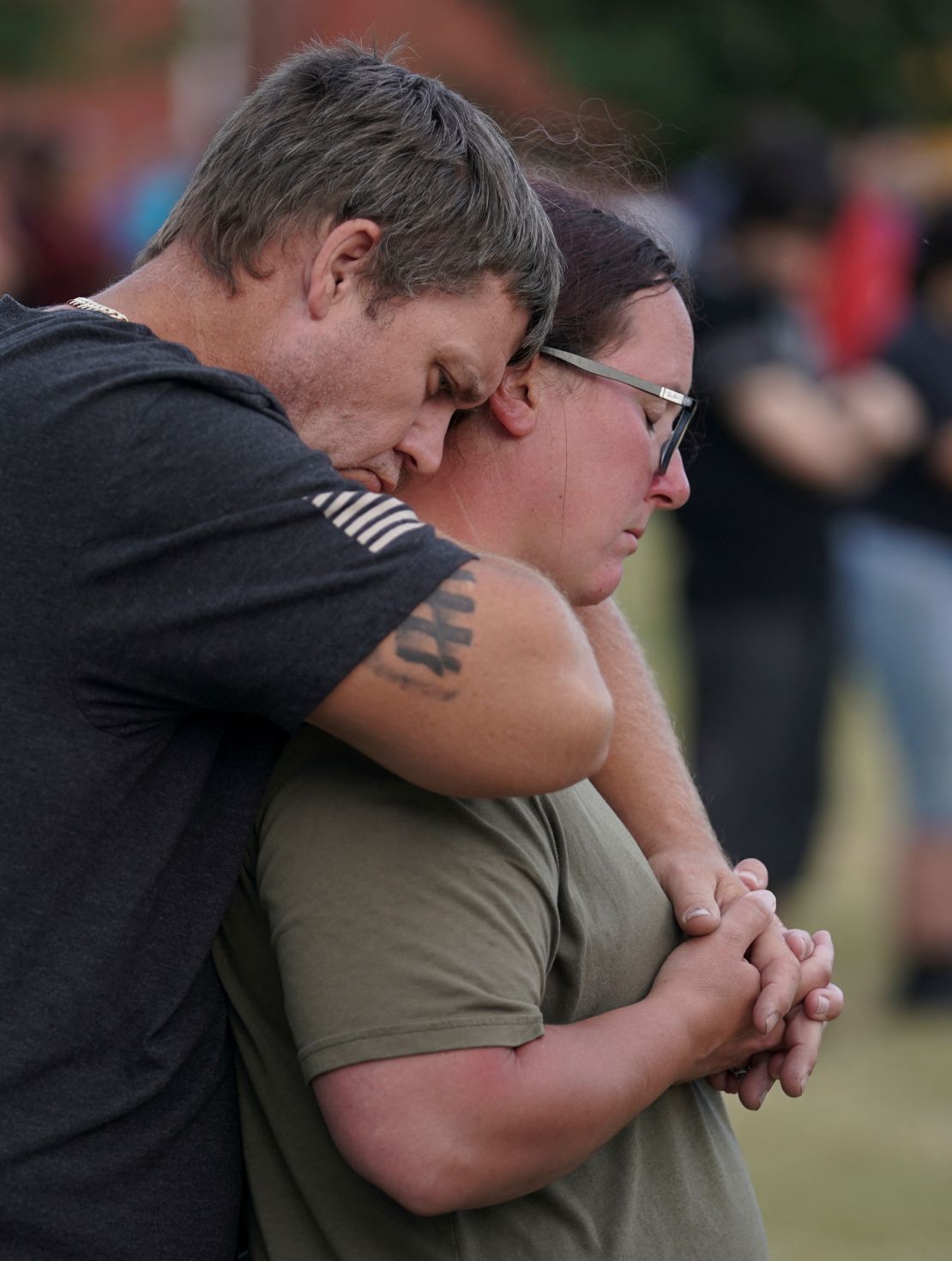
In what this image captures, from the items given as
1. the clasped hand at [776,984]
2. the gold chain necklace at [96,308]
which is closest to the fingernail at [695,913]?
the clasped hand at [776,984]

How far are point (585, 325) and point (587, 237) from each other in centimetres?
15

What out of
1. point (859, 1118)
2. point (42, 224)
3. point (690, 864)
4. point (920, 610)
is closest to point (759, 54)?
point (42, 224)

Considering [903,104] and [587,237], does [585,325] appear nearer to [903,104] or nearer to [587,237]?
[587,237]

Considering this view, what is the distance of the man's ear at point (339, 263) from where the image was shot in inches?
74.5

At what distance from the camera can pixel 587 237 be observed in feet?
7.45

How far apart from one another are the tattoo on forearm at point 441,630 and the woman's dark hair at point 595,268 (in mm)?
619

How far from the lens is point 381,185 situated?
190 cm

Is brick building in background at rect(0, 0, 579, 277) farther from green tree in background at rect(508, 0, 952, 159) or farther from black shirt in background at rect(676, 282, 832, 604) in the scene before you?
black shirt in background at rect(676, 282, 832, 604)

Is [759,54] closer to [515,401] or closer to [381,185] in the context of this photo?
[515,401]

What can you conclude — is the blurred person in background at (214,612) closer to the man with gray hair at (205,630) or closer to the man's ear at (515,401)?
the man with gray hair at (205,630)

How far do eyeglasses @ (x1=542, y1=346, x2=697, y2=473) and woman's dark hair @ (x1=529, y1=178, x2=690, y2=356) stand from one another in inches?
0.6

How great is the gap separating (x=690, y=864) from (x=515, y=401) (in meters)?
0.63

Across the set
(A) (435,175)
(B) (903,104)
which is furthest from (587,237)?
(B) (903,104)

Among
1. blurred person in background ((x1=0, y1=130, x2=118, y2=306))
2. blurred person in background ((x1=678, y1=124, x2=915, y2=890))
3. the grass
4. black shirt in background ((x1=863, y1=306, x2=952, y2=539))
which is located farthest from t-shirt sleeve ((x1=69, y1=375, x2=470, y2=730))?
blurred person in background ((x1=0, y1=130, x2=118, y2=306))
